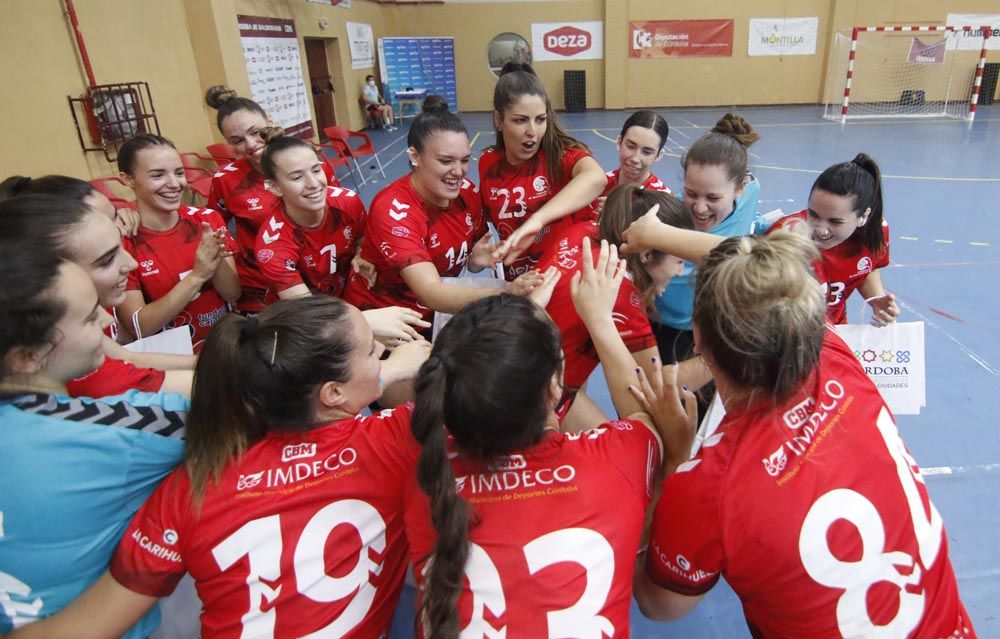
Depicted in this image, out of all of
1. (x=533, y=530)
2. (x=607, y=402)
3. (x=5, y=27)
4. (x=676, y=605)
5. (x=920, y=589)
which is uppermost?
(x=5, y=27)

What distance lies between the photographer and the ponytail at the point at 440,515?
3.66 ft

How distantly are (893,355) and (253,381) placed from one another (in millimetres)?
2455

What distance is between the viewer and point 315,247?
2.67m

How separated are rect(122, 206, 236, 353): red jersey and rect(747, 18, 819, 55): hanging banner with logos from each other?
17.3 metres

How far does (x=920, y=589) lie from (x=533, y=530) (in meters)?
0.82

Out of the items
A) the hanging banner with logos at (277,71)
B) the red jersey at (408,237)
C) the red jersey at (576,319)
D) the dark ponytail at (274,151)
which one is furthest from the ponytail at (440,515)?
the hanging banner with logos at (277,71)

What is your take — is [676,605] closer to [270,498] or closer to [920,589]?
[920,589]

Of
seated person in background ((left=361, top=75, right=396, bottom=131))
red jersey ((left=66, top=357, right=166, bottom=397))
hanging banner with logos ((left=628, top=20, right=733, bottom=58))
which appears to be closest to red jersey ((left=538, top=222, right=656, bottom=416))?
red jersey ((left=66, top=357, right=166, bottom=397))

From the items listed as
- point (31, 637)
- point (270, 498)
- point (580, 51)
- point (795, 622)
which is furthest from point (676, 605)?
point (580, 51)

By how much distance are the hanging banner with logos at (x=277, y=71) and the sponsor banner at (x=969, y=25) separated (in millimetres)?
16554

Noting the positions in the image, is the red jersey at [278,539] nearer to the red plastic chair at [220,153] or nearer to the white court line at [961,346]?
the white court line at [961,346]

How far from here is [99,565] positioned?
1.29 meters

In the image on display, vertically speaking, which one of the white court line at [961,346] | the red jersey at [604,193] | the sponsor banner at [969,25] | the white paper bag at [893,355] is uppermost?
the sponsor banner at [969,25]

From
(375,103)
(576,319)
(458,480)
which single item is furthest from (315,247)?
(375,103)
